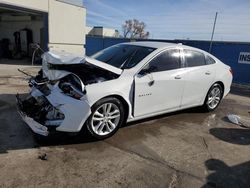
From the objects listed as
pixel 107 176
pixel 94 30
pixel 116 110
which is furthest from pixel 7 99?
pixel 94 30

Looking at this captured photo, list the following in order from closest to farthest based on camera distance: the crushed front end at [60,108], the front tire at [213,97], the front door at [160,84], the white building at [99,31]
Answer: the crushed front end at [60,108] → the front door at [160,84] → the front tire at [213,97] → the white building at [99,31]

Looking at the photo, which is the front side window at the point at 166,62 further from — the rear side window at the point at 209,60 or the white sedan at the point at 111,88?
the rear side window at the point at 209,60

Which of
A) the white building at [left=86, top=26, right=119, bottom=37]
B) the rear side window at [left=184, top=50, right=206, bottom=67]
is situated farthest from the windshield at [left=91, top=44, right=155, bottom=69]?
the white building at [left=86, top=26, right=119, bottom=37]

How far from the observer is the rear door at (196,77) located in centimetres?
525

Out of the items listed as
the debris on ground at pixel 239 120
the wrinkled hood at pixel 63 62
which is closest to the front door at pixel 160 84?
the wrinkled hood at pixel 63 62

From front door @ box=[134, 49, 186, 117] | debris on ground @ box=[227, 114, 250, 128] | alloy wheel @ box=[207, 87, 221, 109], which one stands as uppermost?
front door @ box=[134, 49, 186, 117]

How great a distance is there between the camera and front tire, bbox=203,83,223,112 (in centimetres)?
592

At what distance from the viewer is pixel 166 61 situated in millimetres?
4844

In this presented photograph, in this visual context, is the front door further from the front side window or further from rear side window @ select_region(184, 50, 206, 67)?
rear side window @ select_region(184, 50, 206, 67)

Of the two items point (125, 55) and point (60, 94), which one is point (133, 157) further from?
point (125, 55)

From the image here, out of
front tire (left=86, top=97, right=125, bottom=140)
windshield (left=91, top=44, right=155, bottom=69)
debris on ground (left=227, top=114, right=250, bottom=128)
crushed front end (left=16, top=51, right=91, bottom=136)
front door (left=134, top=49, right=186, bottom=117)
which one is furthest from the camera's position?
debris on ground (left=227, top=114, right=250, bottom=128)

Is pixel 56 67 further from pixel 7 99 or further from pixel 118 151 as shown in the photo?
pixel 7 99

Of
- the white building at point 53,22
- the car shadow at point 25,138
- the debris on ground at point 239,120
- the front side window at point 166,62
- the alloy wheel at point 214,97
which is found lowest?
the debris on ground at point 239,120

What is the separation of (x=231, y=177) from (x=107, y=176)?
5.33 feet
